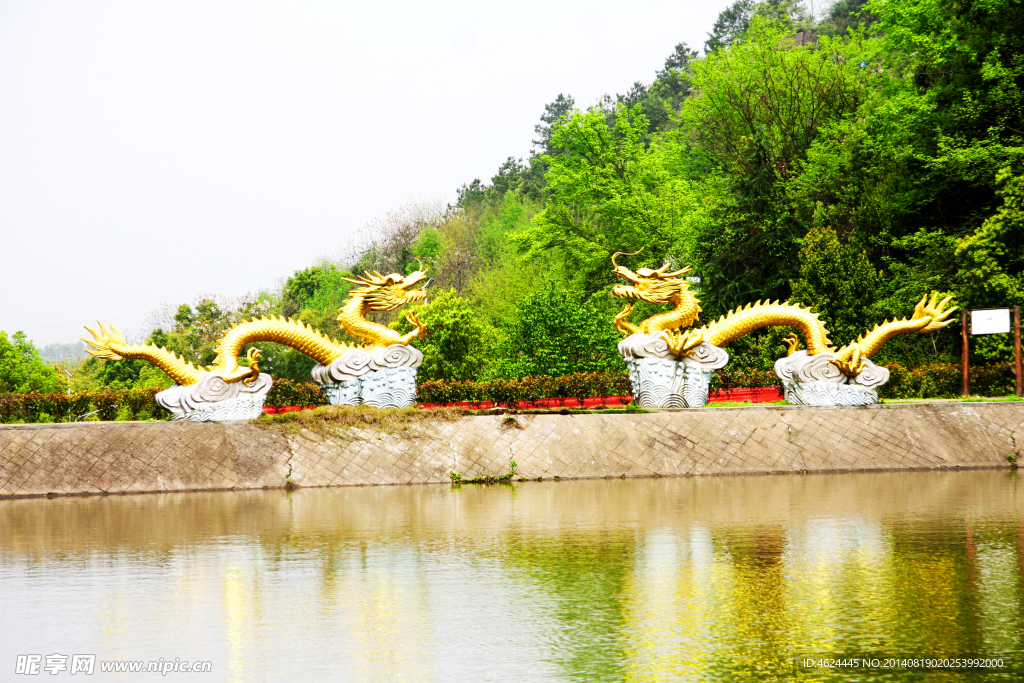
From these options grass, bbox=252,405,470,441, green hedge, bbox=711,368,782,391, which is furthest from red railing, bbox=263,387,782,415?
grass, bbox=252,405,470,441

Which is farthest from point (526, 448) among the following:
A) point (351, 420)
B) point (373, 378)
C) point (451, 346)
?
point (451, 346)

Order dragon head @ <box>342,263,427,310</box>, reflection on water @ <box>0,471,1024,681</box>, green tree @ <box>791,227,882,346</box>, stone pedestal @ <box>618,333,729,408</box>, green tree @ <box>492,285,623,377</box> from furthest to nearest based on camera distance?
green tree @ <box>791,227,882,346</box>
green tree @ <box>492,285,623,377</box>
dragon head @ <box>342,263,427,310</box>
stone pedestal @ <box>618,333,729,408</box>
reflection on water @ <box>0,471,1024,681</box>

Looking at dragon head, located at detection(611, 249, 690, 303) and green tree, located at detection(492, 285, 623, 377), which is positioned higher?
dragon head, located at detection(611, 249, 690, 303)

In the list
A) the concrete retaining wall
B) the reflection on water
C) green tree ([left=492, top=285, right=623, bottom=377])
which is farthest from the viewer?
green tree ([left=492, top=285, right=623, bottom=377])

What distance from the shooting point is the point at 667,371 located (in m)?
16.2

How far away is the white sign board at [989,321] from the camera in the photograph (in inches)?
669

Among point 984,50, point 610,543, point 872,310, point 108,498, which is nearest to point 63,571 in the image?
point 610,543

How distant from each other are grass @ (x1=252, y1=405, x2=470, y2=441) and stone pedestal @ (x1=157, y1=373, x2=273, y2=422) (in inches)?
13.2

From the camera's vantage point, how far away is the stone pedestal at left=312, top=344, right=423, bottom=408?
15.9 meters

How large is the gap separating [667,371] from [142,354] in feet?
28.0

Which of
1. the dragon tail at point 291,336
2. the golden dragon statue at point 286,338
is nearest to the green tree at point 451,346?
the golden dragon statue at point 286,338

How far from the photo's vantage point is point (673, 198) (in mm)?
29141

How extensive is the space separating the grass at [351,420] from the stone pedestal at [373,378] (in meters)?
0.88

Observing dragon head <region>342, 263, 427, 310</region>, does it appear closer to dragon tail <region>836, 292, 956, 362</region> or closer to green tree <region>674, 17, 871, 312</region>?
dragon tail <region>836, 292, 956, 362</region>
